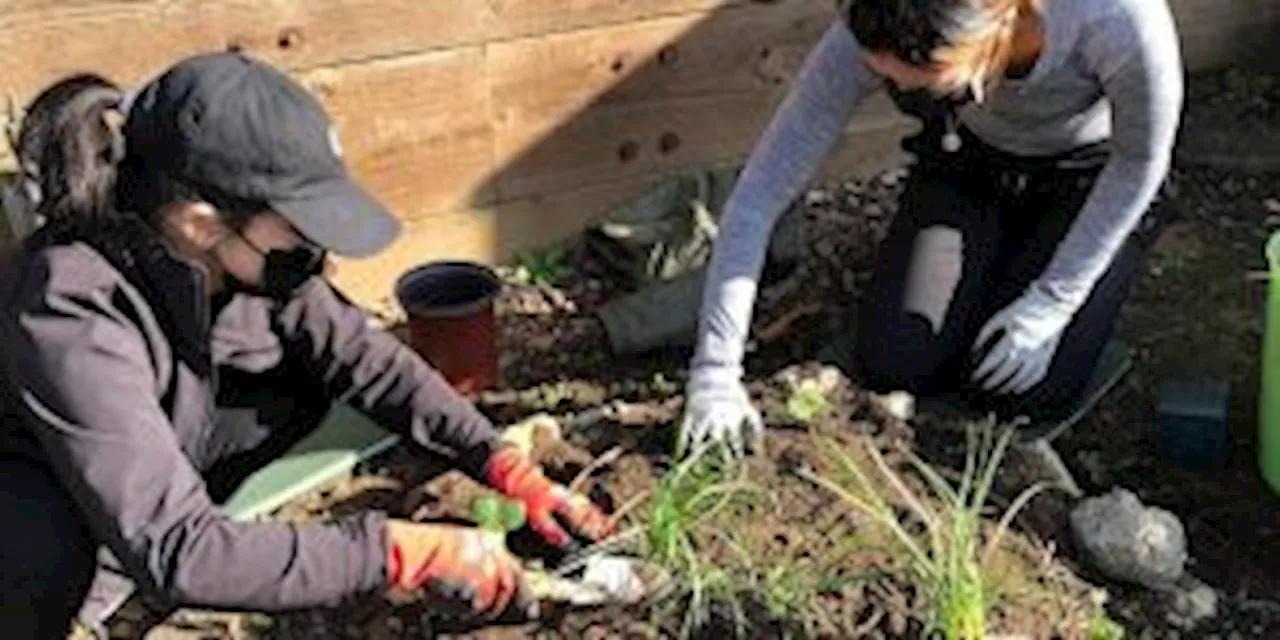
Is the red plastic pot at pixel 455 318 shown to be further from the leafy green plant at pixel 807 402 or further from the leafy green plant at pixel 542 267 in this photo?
the leafy green plant at pixel 807 402

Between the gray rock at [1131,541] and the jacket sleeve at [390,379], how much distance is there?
0.89 meters

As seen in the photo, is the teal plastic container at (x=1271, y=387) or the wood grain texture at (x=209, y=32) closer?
the teal plastic container at (x=1271, y=387)

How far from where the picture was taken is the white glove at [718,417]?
2.79 meters

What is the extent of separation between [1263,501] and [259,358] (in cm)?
166

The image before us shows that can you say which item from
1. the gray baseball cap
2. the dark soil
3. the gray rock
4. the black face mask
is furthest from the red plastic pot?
the gray rock

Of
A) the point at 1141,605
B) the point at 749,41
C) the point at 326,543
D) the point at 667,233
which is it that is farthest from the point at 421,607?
the point at 749,41

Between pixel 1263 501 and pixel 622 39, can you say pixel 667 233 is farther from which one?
pixel 1263 501

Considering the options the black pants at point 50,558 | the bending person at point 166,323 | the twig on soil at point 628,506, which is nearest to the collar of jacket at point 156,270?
the bending person at point 166,323

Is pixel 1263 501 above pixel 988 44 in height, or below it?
below

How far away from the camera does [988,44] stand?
8.77 feet

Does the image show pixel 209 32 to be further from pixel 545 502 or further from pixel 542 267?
pixel 545 502

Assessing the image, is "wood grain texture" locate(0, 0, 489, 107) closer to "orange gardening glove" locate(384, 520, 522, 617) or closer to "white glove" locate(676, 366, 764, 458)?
"white glove" locate(676, 366, 764, 458)

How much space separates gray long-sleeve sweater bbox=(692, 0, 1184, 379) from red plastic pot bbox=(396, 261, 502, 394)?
471 mm

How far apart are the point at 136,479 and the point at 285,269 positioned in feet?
1.11
